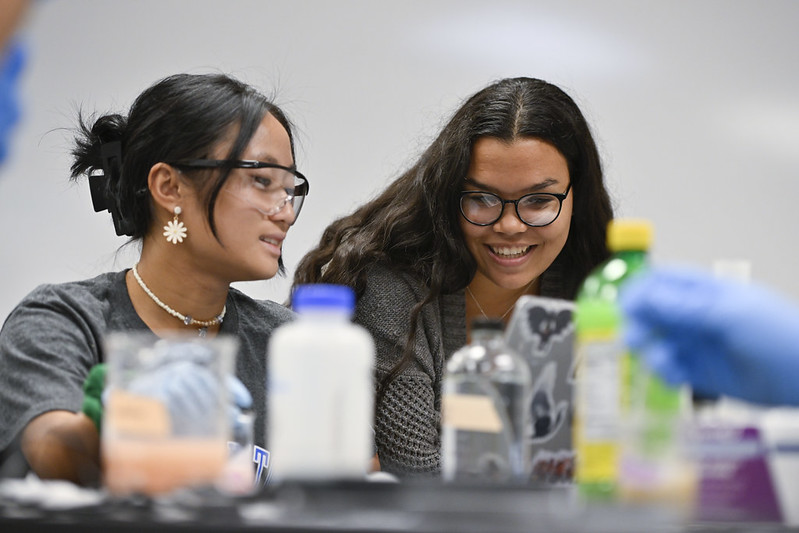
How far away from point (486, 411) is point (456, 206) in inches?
41.8

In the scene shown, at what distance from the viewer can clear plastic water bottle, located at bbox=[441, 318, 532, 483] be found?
90cm

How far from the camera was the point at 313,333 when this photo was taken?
2.64 feet

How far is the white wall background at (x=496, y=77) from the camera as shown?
2855 mm

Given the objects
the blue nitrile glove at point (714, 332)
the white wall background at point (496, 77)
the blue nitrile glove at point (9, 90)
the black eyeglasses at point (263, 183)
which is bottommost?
the blue nitrile glove at point (714, 332)

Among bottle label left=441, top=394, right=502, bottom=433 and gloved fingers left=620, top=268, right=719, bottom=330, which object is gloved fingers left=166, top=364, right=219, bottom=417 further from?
gloved fingers left=620, top=268, right=719, bottom=330

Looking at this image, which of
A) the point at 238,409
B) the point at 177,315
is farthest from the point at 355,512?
the point at 177,315

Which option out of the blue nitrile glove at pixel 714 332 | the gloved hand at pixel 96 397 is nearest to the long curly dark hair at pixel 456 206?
the gloved hand at pixel 96 397

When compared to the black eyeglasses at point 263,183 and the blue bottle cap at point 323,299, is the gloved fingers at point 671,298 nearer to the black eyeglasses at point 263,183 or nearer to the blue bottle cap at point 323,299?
the blue bottle cap at point 323,299

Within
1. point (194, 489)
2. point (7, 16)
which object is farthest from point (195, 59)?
point (194, 489)

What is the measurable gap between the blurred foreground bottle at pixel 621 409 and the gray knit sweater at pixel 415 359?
2.74 feet

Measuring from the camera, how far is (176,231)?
168 cm

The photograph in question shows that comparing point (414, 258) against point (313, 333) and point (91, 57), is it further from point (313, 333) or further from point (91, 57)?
point (91, 57)

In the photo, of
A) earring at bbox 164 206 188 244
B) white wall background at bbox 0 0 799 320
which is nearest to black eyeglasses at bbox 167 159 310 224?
earring at bbox 164 206 188 244

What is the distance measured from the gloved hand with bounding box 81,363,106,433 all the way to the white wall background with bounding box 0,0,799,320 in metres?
1.79
